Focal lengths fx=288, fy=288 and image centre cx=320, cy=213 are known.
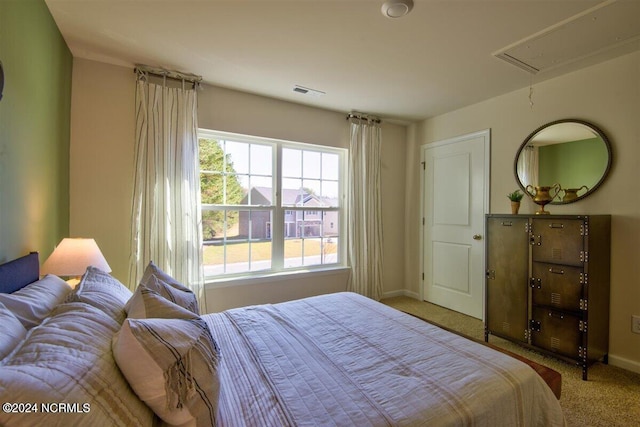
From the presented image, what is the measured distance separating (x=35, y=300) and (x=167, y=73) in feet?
7.23

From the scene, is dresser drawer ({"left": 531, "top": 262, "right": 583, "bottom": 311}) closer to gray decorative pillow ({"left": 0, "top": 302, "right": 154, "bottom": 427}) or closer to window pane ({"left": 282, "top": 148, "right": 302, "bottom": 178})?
window pane ({"left": 282, "top": 148, "right": 302, "bottom": 178})

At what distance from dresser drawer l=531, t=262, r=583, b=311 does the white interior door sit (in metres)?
0.87

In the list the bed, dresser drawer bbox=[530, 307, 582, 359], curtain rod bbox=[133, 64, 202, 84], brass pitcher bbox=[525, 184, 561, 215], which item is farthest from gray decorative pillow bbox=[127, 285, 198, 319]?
brass pitcher bbox=[525, 184, 561, 215]

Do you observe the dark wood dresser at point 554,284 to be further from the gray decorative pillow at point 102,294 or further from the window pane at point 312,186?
the gray decorative pillow at point 102,294

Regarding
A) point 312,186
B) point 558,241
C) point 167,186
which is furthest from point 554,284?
point 167,186

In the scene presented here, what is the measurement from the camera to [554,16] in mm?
1853

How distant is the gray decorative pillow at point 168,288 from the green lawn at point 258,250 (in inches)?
60.6

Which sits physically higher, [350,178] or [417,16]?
[417,16]

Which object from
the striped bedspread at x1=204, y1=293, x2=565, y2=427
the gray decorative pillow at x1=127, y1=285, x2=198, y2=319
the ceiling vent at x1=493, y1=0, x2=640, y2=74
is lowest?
the striped bedspread at x1=204, y1=293, x2=565, y2=427

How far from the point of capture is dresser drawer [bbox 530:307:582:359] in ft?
7.16

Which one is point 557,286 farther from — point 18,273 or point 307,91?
point 18,273

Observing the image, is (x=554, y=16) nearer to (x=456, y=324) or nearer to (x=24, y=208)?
(x=456, y=324)

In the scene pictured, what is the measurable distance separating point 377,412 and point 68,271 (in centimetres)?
188

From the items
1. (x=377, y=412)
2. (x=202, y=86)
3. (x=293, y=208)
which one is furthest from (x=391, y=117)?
(x=377, y=412)
